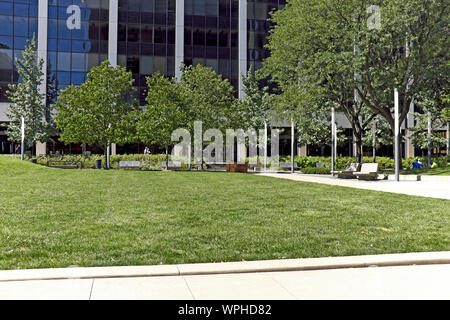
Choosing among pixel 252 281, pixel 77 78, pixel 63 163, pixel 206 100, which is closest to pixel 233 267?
pixel 252 281

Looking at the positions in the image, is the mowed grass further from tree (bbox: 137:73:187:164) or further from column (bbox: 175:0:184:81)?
column (bbox: 175:0:184:81)

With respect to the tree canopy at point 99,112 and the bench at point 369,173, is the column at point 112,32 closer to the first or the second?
the tree canopy at point 99,112

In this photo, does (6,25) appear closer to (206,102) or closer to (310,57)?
(206,102)

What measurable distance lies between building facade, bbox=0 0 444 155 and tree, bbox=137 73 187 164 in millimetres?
14381

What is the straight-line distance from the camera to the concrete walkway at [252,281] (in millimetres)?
4273

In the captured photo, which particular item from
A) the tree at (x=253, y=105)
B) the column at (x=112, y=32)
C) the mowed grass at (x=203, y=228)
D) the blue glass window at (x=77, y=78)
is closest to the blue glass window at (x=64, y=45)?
the blue glass window at (x=77, y=78)

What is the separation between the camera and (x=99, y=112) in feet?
111

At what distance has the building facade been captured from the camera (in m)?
45.8

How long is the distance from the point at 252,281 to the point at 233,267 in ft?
1.54

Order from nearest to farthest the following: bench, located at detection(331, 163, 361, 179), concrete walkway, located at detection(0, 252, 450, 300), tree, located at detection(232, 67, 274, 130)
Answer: concrete walkway, located at detection(0, 252, 450, 300), bench, located at detection(331, 163, 361, 179), tree, located at detection(232, 67, 274, 130)

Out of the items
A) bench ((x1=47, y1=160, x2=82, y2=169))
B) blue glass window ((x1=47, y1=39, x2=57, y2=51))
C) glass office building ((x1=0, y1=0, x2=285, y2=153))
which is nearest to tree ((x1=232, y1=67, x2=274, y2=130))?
glass office building ((x1=0, y1=0, x2=285, y2=153))

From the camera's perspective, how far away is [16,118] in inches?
1670

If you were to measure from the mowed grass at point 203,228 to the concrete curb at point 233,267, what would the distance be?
362mm

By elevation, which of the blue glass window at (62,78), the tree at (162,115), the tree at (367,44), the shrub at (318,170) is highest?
the blue glass window at (62,78)
